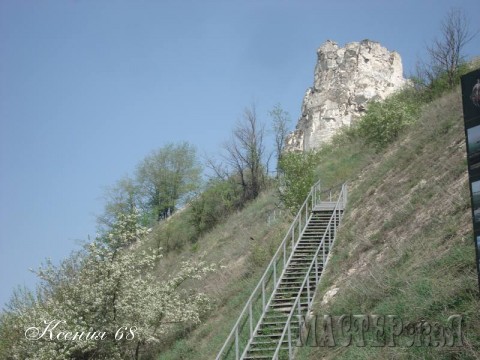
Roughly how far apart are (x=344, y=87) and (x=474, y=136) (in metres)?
50.0

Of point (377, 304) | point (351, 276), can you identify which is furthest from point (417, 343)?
point (351, 276)

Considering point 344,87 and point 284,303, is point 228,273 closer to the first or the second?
point 284,303

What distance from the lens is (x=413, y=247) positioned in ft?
45.2

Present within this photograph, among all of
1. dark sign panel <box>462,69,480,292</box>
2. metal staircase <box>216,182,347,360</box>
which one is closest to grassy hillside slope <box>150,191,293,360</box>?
metal staircase <box>216,182,347,360</box>

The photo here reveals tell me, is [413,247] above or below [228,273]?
above

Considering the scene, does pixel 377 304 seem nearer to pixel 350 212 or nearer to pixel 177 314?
pixel 350 212

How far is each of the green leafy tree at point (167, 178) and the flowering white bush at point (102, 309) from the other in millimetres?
29888

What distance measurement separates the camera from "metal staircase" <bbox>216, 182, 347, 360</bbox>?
1473 centimetres

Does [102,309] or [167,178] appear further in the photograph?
[167,178]

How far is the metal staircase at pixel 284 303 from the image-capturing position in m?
14.7

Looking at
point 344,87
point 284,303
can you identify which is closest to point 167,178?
point 344,87

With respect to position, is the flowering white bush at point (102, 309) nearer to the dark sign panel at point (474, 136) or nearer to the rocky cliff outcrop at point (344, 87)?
the dark sign panel at point (474, 136)

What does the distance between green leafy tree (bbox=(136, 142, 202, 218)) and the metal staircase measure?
32852 mm

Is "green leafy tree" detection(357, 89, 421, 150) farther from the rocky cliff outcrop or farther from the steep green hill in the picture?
the rocky cliff outcrop
